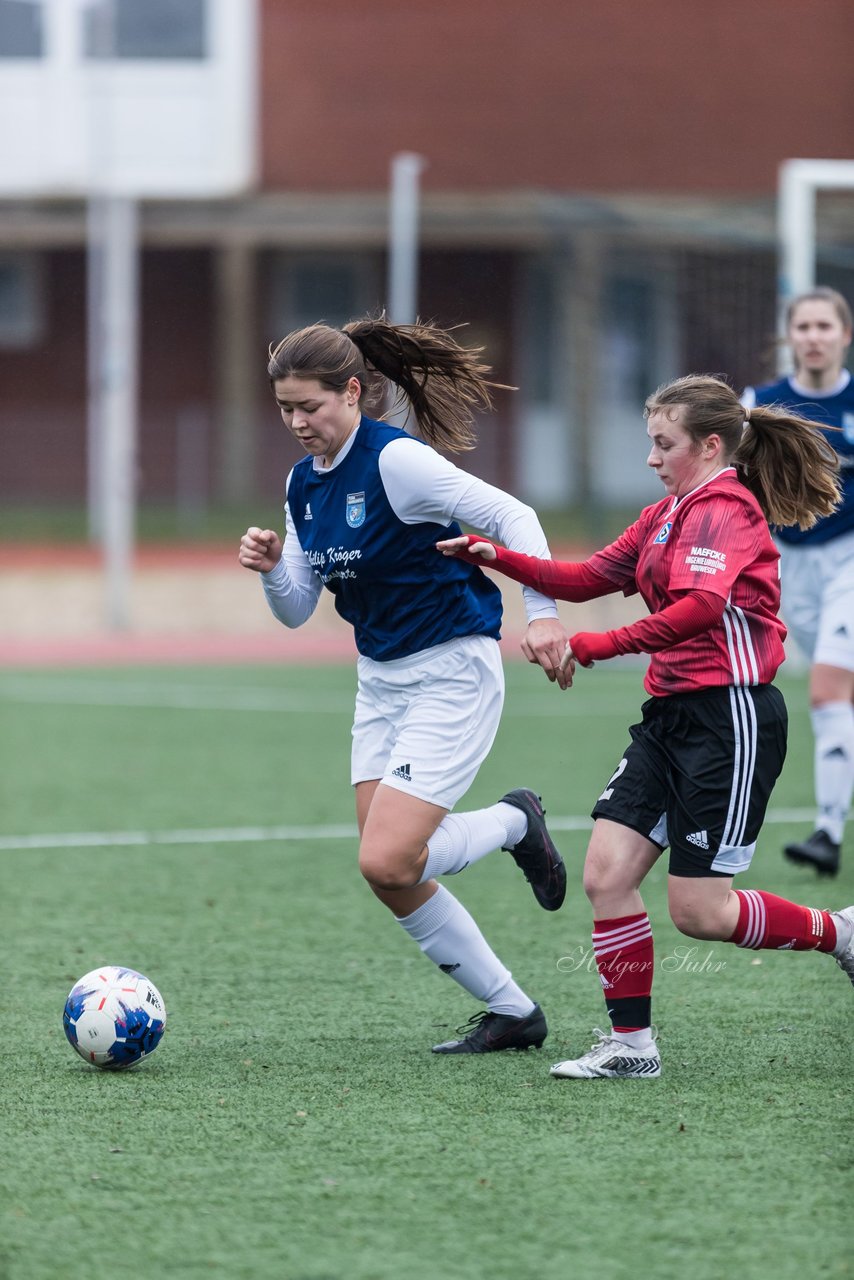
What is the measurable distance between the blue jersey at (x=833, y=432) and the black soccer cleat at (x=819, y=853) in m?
1.15

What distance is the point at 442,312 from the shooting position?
27.1 metres

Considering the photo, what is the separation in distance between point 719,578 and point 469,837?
0.98 m

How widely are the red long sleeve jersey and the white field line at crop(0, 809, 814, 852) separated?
364 cm

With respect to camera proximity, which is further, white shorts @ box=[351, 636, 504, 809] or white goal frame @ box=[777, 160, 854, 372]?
white goal frame @ box=[777, 160, 854, 372]

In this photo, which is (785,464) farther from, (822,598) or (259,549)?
(822,598)

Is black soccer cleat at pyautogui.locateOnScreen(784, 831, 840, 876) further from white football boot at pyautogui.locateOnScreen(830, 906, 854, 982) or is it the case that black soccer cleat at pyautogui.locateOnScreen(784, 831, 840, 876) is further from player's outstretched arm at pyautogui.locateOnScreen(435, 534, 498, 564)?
player's outstretched arm at pyautogui.locateOnScreen(435, 534, 498, 564)

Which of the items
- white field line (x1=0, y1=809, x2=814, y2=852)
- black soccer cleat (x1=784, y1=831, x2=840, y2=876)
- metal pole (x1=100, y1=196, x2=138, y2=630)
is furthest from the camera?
metal pole (x1=100, y1=196, x2=138, y2=630)

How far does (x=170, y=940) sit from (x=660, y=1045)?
1908mm

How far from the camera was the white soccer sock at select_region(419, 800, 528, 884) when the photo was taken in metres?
4.49

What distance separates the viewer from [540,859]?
4848 millimetres

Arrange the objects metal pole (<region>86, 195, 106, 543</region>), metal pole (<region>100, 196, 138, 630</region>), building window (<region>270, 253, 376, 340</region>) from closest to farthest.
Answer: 1. metal pole (<region>100, 196, 138, 630</region>)
2. metal pole (<region>86, 195, 106, 543</region>)
3. building window (<region>270, 253, 376, 340</region>)

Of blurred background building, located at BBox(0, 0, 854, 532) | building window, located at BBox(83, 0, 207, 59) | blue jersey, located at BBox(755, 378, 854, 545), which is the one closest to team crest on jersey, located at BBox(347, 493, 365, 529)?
blue jersey, located at BBox(755, 378, 854, 545)

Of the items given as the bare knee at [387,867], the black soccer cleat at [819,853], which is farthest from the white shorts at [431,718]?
the black soccer cleat at [819,853]

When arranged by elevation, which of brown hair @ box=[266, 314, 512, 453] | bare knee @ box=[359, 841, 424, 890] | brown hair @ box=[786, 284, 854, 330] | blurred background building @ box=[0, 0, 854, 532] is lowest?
bare knee @ box=[359, 841, 424, 890]
